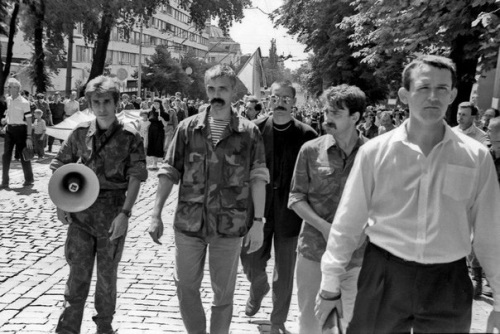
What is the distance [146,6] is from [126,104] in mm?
14397

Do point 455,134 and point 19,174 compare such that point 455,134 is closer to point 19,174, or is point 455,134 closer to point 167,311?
point 167,311

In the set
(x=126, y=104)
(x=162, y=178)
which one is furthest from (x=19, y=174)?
(x=162, y=178)

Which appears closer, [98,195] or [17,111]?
→ [98,195]

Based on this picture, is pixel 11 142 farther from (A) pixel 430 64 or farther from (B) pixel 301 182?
(A) pixel 430 64

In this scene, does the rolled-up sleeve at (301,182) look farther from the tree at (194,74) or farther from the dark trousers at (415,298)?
the tree at (194,74)

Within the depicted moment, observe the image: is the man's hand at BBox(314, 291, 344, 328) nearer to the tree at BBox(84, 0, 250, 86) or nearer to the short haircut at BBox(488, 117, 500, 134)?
the short haircut at BBox(488, 117, 500, 134)

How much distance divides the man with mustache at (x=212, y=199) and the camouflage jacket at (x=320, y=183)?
0.27 m

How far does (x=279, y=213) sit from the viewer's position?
204 inches

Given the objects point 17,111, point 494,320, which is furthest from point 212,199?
point 17,111

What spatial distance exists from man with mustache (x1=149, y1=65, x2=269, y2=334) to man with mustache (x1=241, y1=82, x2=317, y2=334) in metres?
0.74

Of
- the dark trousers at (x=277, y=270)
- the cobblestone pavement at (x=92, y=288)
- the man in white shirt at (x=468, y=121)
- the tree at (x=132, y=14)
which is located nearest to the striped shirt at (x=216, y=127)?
the dark trousers at (x=277, y=270)

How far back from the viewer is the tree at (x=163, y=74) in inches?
2835

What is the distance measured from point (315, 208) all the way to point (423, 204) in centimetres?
150

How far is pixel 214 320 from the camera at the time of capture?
14.2 feet
